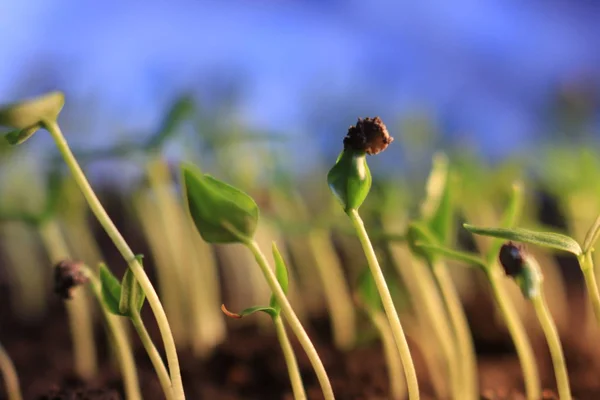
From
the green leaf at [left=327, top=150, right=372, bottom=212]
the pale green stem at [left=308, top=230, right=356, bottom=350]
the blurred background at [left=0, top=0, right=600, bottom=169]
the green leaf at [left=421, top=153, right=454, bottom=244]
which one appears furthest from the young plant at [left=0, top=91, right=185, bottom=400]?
the blurred background at [left=0, top=0, right=600, bottom=169]

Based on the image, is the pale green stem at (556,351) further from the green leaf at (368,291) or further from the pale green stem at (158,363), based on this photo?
the pale green stem at (158,363)

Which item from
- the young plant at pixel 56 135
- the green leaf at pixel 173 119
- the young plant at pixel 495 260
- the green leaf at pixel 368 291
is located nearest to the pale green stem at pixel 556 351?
the young plant at pixel 495 260

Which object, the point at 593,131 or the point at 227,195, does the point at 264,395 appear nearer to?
the point at 227,195

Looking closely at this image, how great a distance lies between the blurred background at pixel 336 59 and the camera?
2262 millimetres

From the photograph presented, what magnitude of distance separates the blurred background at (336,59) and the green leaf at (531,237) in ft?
5.20

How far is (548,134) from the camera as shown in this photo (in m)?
2.23

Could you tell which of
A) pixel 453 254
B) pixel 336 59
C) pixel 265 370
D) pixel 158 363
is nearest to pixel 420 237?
pixel 453 254

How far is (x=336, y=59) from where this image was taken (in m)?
3.23

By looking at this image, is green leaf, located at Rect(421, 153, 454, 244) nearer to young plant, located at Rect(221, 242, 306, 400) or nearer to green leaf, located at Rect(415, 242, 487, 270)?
green leaf, located at Rect(415, 242, 487, 270)

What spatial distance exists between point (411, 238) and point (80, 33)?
2812 mm

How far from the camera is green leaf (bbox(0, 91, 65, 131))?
40 cm

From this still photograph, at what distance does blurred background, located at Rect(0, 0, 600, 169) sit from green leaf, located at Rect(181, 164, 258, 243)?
5.14 feet

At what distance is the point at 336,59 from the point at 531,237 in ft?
9.52

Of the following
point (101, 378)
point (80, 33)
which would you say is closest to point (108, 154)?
point (101, 378)
